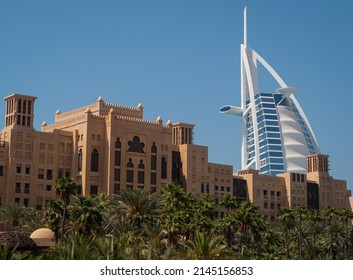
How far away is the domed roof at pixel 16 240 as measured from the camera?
60.8m

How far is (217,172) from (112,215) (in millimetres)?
54031

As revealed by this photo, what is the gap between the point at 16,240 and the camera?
61906 mm

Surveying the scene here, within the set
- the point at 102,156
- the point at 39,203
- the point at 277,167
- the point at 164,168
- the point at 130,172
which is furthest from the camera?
the point at 277,167

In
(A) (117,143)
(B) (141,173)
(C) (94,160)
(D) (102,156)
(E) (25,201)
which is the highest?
(A) (117,143)

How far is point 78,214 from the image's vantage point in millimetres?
70688

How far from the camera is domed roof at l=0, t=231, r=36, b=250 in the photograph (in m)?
60.8

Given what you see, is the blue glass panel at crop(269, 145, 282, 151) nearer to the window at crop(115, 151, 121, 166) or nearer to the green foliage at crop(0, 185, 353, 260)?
the window at crop(115, 151, 121, 166)

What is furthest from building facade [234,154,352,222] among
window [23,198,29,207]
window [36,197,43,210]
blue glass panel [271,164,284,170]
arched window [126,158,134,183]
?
window [23,198,29,207]

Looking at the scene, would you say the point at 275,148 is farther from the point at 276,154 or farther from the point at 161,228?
the point at 161,228

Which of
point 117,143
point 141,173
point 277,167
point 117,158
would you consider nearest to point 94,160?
point 117,158
